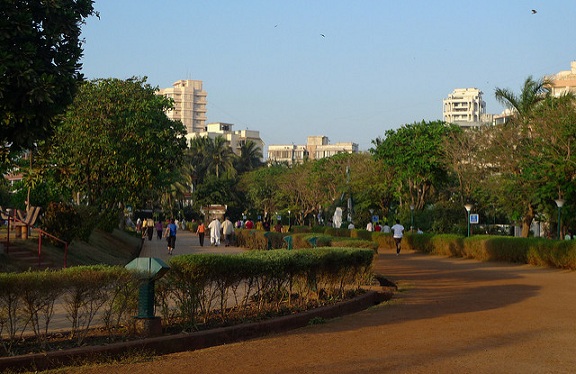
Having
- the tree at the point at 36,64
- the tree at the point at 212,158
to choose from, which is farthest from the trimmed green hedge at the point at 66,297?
the tree at the point at 212,158

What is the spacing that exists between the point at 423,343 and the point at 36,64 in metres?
6.57

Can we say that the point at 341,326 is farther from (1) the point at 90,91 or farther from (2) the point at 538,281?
(1) the point at 90,91

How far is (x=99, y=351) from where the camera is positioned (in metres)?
9.06

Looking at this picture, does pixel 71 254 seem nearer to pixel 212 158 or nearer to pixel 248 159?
pixel 212 158

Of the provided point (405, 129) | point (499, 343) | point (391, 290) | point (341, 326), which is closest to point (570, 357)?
point (499, 343)

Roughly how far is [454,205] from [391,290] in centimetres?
4439

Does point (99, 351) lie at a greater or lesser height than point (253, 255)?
lesser

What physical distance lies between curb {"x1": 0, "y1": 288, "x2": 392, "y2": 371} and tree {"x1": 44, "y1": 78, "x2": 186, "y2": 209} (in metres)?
19.4

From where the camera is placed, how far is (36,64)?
1233cm

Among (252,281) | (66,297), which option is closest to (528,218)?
(252,281)

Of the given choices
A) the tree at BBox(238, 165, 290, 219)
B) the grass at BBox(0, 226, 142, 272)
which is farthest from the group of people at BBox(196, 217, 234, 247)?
the tree at BBox(238, 165, 290, 219)

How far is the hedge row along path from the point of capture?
8.96 m

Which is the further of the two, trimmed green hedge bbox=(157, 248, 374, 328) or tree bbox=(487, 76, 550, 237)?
tree bbox=(487, 76, 550, 237)

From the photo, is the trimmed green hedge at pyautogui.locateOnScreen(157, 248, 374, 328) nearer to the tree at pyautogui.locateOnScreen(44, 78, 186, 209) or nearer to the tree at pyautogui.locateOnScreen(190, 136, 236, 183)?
the tree at pyautogui.locateOnScreen(44, 78, 186, 209)
